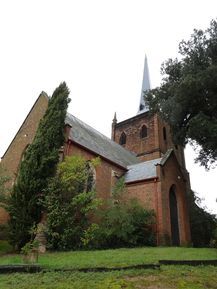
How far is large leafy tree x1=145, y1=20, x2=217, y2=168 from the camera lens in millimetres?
17219

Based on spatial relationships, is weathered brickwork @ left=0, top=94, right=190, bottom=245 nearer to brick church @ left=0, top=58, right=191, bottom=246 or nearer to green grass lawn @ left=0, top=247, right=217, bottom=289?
brick church @ left=0, top=58, right=191, bottom=246

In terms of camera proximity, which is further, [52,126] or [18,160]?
[18,160]

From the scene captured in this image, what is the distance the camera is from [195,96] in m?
18.4

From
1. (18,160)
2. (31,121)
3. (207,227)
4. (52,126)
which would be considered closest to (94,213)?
(52,126)

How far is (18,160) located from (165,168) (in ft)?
35.4

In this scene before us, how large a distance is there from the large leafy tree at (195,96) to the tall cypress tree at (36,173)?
7.44 meters

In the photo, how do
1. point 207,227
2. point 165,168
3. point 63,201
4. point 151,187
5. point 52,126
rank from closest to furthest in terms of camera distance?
point 63,201, point 52,126, point 151,187, point 165,168, point 207,227

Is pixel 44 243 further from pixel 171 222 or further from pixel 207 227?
pixel 207 227

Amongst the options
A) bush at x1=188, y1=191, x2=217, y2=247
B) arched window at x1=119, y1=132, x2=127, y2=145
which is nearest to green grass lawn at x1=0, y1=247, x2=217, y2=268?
bush at x1=188, y1=191, x2=217, y2=247

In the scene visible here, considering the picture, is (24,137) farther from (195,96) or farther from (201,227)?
(201,227)

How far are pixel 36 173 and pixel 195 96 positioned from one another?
11.2m

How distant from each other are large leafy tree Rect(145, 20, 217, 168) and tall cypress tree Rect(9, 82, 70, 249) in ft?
24.4

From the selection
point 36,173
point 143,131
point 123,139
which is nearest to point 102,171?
point 36,173

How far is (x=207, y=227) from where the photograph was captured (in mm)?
24844
